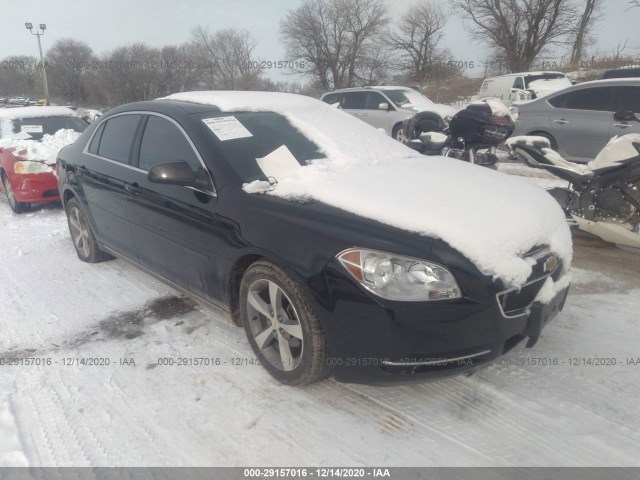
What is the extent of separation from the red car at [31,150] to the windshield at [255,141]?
4.53 meters

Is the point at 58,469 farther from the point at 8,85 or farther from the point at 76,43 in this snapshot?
the point at 8,85

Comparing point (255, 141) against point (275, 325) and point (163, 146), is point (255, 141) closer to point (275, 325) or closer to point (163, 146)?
point (163, 146)

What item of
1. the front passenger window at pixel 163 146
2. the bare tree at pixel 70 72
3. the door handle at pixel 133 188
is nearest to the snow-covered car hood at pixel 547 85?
the front passenger window at pixel 163 146

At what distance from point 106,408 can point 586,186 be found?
459 centimetres

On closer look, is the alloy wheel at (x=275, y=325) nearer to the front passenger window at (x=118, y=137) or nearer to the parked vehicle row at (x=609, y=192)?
the front passenger window at (x=118, y=137)

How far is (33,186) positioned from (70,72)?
40886mm

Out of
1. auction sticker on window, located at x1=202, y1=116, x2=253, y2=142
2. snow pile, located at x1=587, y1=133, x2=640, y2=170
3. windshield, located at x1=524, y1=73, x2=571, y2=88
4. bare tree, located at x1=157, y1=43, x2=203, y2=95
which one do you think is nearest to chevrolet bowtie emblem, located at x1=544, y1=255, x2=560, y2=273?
auction sticker on window, located at x1=202, y1=116, x2=253, y2=142

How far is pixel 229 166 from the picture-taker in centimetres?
284

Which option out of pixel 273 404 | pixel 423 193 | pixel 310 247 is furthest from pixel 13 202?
pixel 423 193

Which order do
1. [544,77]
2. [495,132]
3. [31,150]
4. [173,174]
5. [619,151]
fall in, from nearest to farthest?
[173,174] → [619,151] → [495,132] → [31,150] → [544,77]

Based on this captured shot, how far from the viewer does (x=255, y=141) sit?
10.2ft

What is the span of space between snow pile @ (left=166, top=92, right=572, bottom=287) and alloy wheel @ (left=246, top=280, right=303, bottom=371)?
559mm

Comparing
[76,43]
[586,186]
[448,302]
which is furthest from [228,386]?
[76,43]

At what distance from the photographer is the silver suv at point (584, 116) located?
743cm
